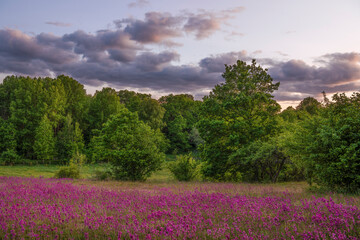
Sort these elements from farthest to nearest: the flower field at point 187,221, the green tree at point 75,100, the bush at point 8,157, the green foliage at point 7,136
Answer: the green tree at point 75,100 → the green foliage at point 7,136 → the bush at point 8,157 → the flower field at point 187,221

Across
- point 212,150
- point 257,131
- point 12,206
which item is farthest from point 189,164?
point 12,206

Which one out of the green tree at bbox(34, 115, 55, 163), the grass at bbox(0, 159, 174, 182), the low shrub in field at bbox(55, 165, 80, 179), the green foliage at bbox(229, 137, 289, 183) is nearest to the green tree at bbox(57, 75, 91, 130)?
the green tree at bbox(34, 115, 55, 163)

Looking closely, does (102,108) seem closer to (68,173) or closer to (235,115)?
(68,173)

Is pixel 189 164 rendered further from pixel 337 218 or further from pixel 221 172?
pixel 337 218

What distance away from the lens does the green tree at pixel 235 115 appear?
2014cm

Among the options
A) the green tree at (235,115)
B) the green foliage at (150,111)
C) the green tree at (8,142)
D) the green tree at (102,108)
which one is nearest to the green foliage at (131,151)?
the green tree at (235,115)

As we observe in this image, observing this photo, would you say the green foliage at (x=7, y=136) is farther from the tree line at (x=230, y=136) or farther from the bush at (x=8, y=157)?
the bush at (x=8, y=157)

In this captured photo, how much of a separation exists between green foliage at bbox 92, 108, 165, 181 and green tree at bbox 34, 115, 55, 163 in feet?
82.8

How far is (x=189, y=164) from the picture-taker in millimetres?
20766

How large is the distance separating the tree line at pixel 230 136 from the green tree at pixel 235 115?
0.28 feet

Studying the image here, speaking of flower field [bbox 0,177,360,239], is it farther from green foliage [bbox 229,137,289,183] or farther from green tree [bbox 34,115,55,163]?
green tree [bbox 34,115,55,163]

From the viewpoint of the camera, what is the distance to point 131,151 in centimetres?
1930

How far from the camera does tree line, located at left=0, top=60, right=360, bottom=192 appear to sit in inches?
391

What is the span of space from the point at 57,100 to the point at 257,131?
40.5 m
